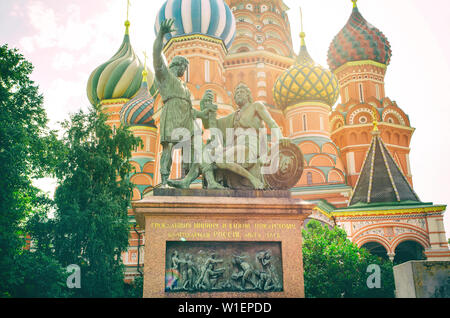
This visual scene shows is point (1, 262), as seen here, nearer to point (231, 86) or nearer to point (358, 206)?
point (358, 206)

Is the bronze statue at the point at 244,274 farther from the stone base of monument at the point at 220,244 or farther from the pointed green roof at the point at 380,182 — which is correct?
the pointed green roof at the point at 380,182

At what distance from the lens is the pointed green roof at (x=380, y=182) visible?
2164 cm

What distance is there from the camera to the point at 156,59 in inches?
318

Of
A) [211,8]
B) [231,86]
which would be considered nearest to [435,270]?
[211,8]

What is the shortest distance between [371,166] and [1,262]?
17.1 meters

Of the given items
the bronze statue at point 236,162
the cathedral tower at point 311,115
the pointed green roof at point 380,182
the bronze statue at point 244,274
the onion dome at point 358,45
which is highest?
the onion dome at point 358,45

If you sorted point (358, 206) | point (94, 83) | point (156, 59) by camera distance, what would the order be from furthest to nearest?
point (94, 83) → point (358, 206) → point (156, 59)

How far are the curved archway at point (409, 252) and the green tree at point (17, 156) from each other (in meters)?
15.9

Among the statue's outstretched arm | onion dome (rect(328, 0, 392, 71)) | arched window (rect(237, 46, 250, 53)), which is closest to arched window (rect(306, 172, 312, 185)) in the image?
onion dome (rect(328, 0, 392, 71))

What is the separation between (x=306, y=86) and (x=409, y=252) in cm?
1250

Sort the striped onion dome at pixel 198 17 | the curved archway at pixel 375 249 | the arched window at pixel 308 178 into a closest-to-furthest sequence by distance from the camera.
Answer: the curved archway at pixel 375 249
the arched window at pixel 308 178
the striped onion dome at pixel 198 17

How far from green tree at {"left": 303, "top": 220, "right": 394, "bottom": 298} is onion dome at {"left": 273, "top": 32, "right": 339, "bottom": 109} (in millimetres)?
14463

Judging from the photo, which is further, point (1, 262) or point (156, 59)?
point (1, 262)

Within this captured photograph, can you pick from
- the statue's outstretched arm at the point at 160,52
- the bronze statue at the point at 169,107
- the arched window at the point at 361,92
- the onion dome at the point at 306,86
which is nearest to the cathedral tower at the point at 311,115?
the onion dome at the point at 306,86
